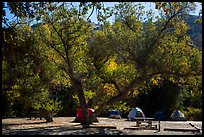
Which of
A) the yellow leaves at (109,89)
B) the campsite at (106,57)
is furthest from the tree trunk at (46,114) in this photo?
the yellow leaves at (109,89)

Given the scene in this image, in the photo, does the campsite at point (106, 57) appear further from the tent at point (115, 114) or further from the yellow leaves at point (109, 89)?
the tent at point (115, 114)

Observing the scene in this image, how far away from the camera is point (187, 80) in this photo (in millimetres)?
15812

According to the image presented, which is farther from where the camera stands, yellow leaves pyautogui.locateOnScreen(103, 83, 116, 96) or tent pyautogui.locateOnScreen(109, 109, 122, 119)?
tent pyautogui.locateOnScreen(109, 109, 122, 119)

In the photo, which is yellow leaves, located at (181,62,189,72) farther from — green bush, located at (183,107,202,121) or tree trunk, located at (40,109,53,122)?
green bush, located at (183,107,202,121)

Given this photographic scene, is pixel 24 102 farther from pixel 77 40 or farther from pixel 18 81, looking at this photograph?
pixel 77 40

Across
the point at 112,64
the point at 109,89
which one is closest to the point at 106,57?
the point at 112,64

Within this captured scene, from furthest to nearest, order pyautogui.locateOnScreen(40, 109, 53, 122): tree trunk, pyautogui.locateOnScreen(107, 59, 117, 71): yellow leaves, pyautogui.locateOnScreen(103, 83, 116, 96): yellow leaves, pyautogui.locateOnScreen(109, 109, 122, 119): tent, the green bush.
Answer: the green bush → pyautogui.locateOnScreen(109, 109, 122, 119): tent → pyautogui.locateOnScreen(103, 83, 116, 96): yellow leaves → pyautogui.locateOnScreen(40, 109, 53, 122): tree trunk → pyautogui.locateOnScreen(107, 59, 117, 71): yellow leaves

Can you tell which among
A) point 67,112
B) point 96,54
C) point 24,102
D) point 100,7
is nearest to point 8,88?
point 24,102

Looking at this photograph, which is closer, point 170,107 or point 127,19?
point 127,19

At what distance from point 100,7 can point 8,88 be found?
6.54 m

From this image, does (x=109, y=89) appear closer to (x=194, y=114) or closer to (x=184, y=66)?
(x=184, y=66)

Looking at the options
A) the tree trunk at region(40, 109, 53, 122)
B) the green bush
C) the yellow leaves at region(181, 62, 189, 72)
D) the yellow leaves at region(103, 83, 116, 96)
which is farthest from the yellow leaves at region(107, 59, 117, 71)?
the green bush

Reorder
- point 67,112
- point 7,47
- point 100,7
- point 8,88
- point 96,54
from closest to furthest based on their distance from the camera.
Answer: point 7,47 → point 100,7 → point 8,88 → point 96,54 → point 67,112

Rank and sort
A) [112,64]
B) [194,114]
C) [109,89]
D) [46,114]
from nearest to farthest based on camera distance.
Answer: [112,64] → [46,114] → [109,89] → [194,114]
